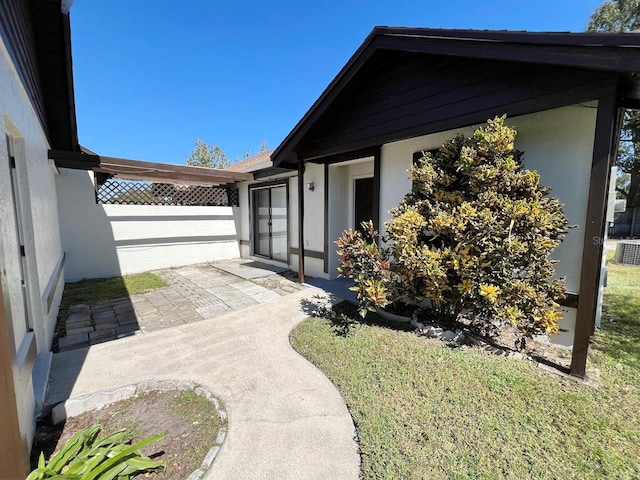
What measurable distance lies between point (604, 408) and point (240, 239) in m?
10.4

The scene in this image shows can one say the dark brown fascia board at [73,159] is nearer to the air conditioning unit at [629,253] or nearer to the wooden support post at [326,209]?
the wooden support post at [326,209]

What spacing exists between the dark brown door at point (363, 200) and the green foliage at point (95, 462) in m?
6.30

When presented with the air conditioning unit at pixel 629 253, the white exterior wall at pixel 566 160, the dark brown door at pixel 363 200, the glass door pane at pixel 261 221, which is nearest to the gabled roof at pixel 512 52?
the white exterior wall at pixel 566 160

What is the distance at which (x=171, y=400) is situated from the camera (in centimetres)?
271

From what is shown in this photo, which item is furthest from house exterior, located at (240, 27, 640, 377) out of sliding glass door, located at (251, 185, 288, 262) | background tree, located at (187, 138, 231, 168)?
background tree, located at (187, 138, 231, 168)

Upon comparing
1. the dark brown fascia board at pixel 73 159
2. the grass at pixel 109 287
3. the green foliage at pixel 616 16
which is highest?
the green foliage at pixel 616 16

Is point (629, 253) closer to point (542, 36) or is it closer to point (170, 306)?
point (542, 36)

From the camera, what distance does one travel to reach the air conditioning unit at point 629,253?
9.04 meters

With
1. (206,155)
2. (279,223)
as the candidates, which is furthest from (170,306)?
(206,155)

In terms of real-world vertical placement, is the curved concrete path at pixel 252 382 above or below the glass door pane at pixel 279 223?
below

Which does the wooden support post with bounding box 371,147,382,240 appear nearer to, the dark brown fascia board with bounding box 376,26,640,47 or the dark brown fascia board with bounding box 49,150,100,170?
the dark brown fascia board with bounding box 376,26,640,47

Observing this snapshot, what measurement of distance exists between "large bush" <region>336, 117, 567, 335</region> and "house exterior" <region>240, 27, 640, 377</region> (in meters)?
0.38

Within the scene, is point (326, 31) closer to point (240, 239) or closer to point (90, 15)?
point (90, 15)

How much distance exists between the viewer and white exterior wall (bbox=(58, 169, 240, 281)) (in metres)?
7.42
